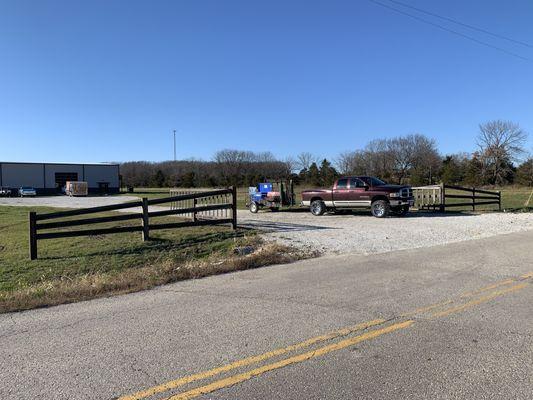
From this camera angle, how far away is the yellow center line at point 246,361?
4070mm

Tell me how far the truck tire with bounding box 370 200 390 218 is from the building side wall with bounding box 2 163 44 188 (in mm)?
76126

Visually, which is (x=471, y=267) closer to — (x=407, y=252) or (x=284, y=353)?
(x=407, y=252)

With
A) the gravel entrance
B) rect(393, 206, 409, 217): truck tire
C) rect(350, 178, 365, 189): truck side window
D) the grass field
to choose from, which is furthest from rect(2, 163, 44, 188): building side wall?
the gravel entrance

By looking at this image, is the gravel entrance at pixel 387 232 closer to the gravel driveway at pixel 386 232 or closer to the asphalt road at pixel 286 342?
the gravel driveway at pixel 386 232

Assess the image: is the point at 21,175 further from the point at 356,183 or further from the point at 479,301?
the point at 479,301

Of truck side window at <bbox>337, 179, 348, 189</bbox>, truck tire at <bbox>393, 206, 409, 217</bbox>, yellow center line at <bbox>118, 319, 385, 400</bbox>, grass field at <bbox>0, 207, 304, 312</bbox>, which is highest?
truck side window at <bbox>337, 179, 348, 189</bbox>

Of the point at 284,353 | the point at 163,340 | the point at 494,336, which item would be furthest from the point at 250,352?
the point at 494,336

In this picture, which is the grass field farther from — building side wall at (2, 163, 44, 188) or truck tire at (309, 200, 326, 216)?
building side wall at (2, 163, 44, 188)

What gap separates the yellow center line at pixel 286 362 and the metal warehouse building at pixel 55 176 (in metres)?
85.0

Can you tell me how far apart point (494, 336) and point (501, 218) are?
17830mm

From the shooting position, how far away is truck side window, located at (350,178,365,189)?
23172 millimetres

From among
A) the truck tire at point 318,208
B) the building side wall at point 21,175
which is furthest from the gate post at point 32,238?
the building side wall at point 21,175

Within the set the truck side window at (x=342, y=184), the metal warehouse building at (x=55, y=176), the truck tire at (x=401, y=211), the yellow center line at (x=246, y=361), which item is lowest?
the yellow center line at (x=246, y=361)

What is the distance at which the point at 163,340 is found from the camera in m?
5.34
